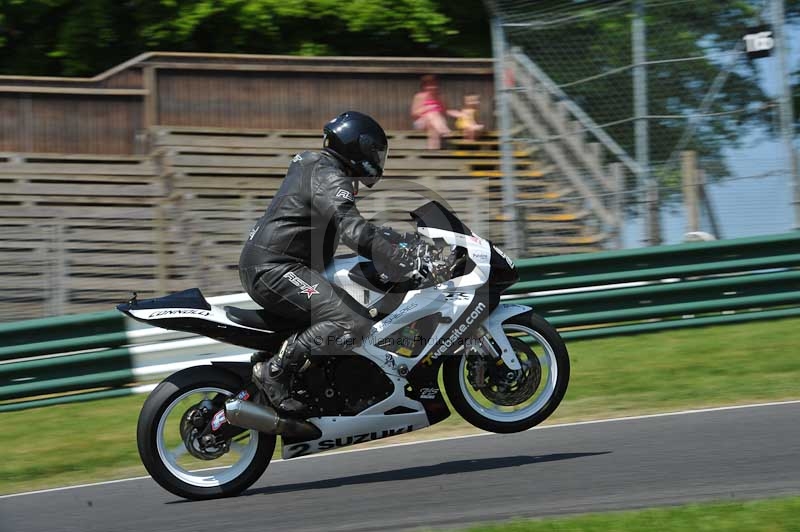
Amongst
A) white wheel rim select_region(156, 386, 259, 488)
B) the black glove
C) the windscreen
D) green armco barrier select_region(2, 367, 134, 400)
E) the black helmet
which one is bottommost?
green armco barrier select_region(2, 367, 134, 400)

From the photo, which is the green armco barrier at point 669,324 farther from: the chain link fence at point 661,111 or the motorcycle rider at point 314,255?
the motorcycle rider at point 314,255

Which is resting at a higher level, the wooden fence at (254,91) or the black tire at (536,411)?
the wooden fence at (254,91)

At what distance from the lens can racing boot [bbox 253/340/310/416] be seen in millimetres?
6500

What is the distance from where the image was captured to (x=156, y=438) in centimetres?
640

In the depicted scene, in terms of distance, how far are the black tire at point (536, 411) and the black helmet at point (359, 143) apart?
119cm

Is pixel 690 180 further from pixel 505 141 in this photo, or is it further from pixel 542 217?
pixel 505 141

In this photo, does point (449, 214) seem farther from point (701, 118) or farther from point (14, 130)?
point (14, 130)

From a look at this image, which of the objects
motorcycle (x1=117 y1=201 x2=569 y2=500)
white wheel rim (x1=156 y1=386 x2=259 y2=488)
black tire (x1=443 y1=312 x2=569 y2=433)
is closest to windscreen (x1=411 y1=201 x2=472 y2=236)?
motorcycle (x1=117 y1=201 x2=569 y2=500)

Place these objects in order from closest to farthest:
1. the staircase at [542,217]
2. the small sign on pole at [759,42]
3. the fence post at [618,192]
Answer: the small sign on pole at [759,42], the fence post at [618,192], the staircase at [542,217]

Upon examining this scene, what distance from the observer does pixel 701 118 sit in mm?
10828

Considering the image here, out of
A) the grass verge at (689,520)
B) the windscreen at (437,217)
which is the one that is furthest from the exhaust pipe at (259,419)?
the grass verge at (689,520)

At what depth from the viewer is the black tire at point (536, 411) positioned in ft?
22.2

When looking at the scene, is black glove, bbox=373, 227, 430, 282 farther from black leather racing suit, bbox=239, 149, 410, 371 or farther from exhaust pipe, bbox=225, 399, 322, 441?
exhaust pipe, bbox=225, 399, 322, 441

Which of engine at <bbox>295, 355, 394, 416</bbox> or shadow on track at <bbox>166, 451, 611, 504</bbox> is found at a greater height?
engine at <bbox>295, 355, 394, 416</bbox>
